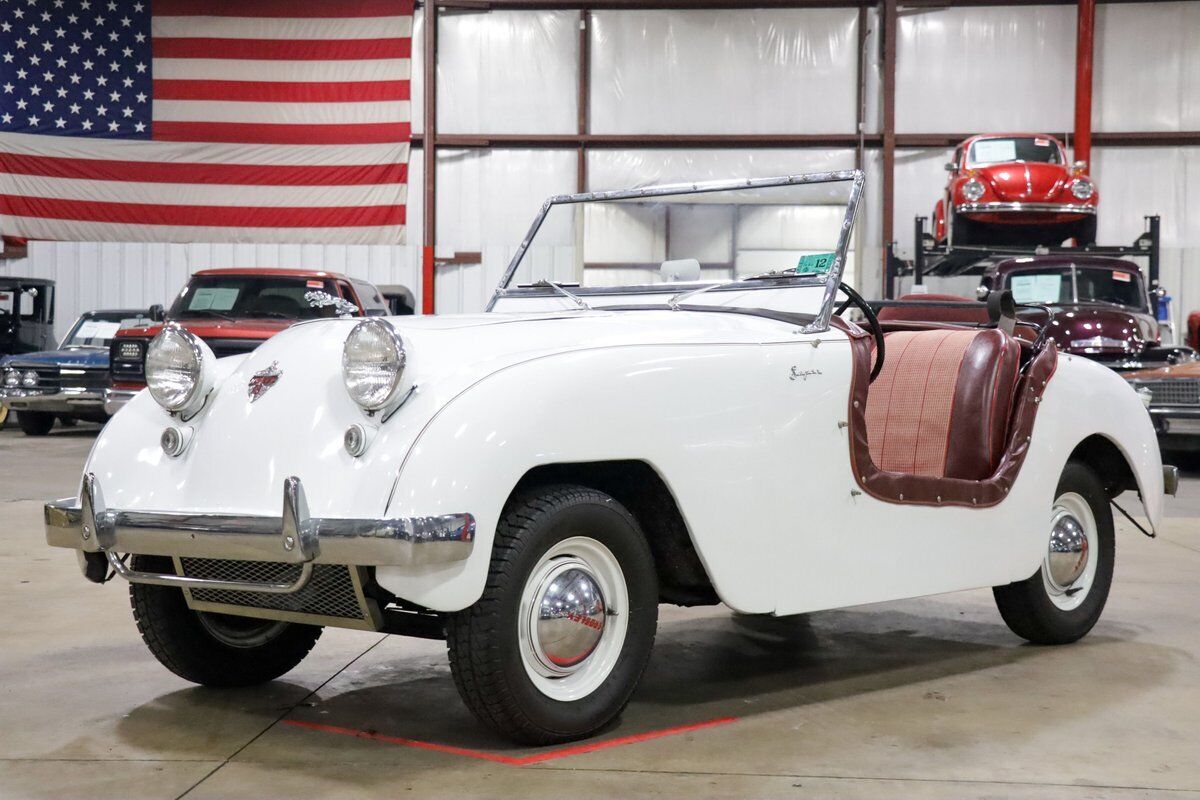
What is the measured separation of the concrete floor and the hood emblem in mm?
865

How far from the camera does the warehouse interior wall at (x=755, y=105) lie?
17672 millimetres

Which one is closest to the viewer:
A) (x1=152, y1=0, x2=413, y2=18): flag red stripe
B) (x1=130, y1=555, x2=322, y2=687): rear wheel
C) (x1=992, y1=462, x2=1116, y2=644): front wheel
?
(x1=130, y1=555, x2=322, y2=687): rear wheel

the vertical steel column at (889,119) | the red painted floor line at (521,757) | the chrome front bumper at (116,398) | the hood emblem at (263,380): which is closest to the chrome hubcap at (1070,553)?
the red painted floor line at (521,757)

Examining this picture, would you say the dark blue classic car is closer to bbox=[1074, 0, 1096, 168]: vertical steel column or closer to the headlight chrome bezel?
the headlight chrome bezel

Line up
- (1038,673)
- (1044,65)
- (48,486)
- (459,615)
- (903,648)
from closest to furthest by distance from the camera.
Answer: (459,615) → (1038,673) → (903,648) → (48,486) → (1044,65)

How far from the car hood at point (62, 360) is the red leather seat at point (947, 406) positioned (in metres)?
11.5

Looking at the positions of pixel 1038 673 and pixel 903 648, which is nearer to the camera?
pixel 1038 673

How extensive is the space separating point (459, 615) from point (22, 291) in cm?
1520

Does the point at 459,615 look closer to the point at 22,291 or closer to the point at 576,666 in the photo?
the point at 576,666

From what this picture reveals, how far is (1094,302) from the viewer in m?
11.9

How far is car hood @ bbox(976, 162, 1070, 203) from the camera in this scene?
13.9 meters

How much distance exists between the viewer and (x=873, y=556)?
12.8 ft

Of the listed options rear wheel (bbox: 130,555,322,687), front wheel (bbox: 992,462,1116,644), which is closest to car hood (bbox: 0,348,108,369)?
rear wheel (bbox: 130,555,322,687)

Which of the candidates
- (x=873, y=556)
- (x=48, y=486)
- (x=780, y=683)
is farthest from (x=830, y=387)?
(x=48, y=486)
